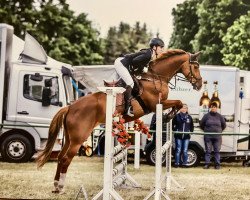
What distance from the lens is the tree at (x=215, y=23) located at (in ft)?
55.7

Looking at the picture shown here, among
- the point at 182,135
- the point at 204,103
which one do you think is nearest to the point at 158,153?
the point at 182,135

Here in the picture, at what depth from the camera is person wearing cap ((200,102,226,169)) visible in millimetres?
10633

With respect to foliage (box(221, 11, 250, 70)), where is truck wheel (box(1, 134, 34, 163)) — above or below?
below

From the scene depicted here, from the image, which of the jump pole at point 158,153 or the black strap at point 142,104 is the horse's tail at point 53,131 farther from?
the jump pole at point 158,153

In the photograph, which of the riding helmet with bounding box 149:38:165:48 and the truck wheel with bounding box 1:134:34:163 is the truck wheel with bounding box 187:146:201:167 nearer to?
the truck wheel with bounding box 1:134:34:163

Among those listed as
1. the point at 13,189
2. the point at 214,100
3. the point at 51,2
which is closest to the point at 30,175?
the point at 13,189

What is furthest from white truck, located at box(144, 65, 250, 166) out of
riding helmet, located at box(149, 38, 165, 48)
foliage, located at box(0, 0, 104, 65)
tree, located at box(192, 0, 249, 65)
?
foliage, located at box(0, 0, 104, 65)

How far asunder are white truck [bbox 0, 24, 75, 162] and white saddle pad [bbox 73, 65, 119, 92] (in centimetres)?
106

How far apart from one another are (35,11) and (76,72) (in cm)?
754

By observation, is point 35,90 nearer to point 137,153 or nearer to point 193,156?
point 137,153

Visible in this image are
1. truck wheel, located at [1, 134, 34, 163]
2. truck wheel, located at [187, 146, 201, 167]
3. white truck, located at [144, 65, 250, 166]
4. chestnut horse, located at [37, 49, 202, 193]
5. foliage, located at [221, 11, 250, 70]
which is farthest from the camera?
foliage, located at [221, 11, 250, 70]

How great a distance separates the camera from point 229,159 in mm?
12312

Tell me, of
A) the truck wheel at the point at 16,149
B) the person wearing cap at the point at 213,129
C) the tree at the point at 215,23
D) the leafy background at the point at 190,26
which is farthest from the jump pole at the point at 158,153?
the tree at the point at 215,23

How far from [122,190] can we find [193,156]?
3944mm
